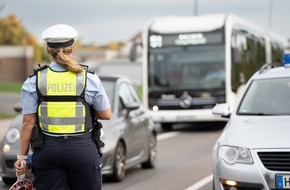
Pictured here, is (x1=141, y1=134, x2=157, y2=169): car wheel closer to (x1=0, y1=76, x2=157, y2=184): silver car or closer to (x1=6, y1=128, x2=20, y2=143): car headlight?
(x1=0, y1=76, x2=157, y2=184): silver car

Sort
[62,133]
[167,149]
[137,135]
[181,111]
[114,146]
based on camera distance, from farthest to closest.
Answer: [181,111] → [167,149] → [137,135] → [114,146] → [62,133]

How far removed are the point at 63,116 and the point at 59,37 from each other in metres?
0.53

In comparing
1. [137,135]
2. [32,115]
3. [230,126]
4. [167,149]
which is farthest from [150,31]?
[32,115]

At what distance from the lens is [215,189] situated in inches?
316

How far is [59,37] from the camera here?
5.23 meters

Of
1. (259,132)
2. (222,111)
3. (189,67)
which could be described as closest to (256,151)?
(259,132)

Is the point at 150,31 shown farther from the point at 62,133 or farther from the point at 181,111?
the point at 62,133

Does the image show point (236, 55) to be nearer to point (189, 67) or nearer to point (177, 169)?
point (189, 67)

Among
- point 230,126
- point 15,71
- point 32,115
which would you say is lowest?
point 15,71

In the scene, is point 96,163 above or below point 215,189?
above

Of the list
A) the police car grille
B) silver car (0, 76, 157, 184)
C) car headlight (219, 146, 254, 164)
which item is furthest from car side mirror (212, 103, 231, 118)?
silver car (0, 76, 157, 184)

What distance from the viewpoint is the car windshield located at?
351 inches

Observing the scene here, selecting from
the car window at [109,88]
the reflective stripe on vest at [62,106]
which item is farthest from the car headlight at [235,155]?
the car window at [109,88]

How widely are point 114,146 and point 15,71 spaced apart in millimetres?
84563
